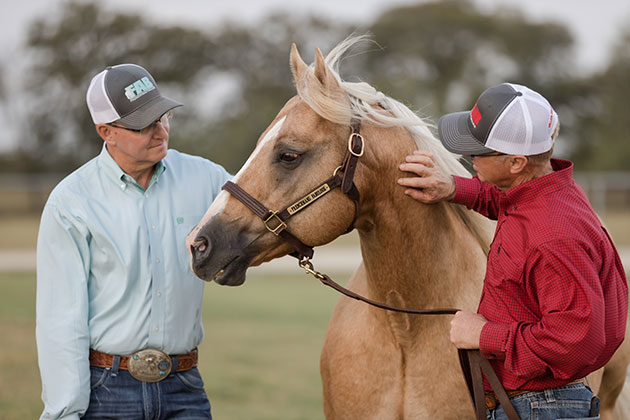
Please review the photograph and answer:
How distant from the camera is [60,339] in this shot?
9.18ft

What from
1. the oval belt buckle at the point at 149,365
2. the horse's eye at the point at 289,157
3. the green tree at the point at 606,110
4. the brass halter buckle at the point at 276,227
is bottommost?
the green tree at the point at 606,110

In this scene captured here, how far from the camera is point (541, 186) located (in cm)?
234

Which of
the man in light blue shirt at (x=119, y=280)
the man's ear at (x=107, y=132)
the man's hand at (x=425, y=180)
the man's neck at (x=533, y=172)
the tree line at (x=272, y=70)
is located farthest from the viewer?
the tree line at (x=272, y=70)

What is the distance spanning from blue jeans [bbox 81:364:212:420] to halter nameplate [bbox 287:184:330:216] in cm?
100

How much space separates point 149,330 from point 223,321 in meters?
7.74

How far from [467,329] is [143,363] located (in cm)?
139

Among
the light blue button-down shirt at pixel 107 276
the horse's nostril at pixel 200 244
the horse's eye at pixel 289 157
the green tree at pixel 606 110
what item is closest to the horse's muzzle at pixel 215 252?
the horse's nostril at pixel 200 244

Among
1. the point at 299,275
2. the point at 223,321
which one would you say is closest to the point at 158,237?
the point at 223,321

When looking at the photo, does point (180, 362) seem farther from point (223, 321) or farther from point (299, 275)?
point (299, 275)

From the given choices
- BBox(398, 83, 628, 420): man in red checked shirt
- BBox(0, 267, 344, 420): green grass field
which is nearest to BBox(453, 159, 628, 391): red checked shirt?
BBox(398, 83, 628, 420): man in red checked shirt

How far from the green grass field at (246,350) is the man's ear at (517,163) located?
13.8ft

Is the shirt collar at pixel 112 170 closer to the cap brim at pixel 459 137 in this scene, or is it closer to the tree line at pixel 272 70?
the cap brim at pixel 459 137

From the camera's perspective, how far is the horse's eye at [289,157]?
104 inches

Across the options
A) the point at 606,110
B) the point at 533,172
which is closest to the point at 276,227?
the point at 533,172
